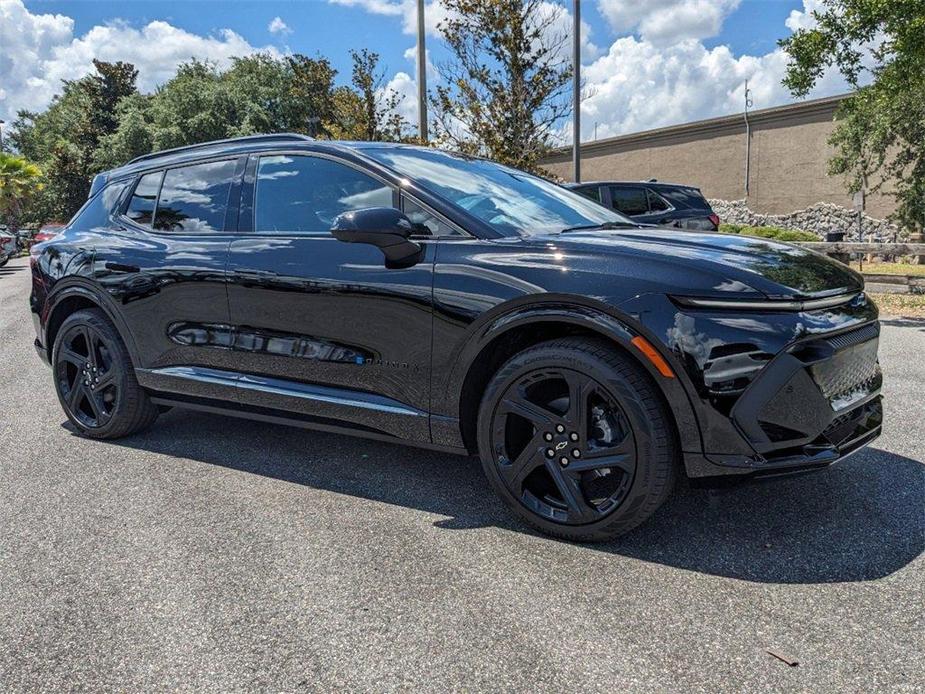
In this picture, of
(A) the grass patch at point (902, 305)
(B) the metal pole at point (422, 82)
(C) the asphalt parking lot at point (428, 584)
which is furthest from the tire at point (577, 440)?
(B) the metal pole at point (422, 82)

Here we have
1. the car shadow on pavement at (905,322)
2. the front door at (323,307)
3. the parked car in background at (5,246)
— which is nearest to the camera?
the front door at (323,307)

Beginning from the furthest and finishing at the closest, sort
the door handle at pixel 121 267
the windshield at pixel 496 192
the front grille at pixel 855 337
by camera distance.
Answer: the door handle at pixel 121 267
the windshield at pixel 496 192
the front grille at pixel 855 337

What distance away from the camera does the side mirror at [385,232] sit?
2979 mm

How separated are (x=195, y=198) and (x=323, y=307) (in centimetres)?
126

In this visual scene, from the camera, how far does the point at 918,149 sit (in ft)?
64.1

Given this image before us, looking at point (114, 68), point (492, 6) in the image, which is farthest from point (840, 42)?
point (114, 68)

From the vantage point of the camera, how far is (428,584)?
259cm

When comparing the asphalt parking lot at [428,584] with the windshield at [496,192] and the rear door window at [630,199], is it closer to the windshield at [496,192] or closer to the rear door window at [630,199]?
the windshield at [496,192]

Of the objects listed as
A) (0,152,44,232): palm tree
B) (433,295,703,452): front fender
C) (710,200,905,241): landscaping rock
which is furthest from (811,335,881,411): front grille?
(0,152,44,232): palm tree

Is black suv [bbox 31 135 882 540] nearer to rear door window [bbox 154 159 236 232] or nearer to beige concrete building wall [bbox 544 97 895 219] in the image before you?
rear door window [bbox 154 159 236 232]

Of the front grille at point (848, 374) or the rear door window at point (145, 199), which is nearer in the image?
the front grille at point (848, 374)

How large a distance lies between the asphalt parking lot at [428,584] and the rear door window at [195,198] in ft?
4.34

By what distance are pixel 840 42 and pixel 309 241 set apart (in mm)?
9523

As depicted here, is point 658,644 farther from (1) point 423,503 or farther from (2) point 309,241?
(2) point 309,241
